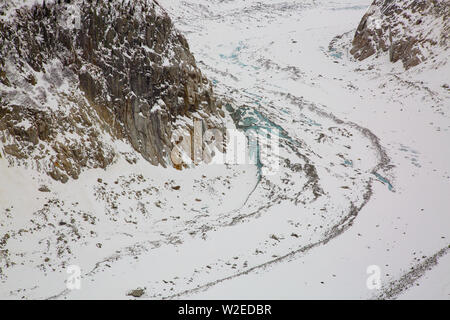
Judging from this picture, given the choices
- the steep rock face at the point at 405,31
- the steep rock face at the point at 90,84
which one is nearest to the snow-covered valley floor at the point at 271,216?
the steep rock face at the point at 90,84

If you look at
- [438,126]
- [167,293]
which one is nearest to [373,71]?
[438,126]

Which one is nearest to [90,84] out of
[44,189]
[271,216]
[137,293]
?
[44,189]

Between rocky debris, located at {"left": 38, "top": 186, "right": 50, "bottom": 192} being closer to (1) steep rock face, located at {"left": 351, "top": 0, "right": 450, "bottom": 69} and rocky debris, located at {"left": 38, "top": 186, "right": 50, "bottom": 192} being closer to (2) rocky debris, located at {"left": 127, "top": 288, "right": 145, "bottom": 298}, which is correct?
(2) rocky debris, located at {"left": 127, "top": 288, "right": 145, "bottom": 298}

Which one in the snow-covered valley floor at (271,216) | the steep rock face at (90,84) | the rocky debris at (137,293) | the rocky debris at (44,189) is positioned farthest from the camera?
the steep rock face at (90,84)

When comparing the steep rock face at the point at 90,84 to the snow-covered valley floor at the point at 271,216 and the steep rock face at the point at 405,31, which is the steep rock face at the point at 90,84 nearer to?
the snow-covered valley floor at the point at 271,216

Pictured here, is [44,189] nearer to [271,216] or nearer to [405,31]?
[271,216]

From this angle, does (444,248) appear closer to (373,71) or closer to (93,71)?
(93,71)
